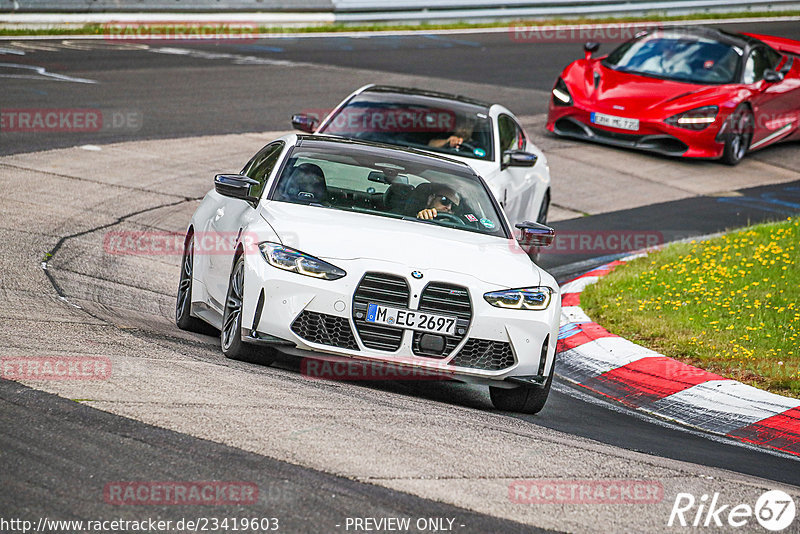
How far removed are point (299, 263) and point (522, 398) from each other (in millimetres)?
1530

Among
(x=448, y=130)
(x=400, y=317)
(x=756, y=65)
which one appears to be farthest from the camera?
(x=756, y=65)

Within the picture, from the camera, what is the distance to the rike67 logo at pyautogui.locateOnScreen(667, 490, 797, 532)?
15.7 ft

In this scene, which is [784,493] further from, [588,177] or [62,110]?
[62,110]

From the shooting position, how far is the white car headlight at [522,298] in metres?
6.55

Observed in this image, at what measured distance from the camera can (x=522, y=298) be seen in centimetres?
666

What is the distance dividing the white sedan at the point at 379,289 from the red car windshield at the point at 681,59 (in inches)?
402

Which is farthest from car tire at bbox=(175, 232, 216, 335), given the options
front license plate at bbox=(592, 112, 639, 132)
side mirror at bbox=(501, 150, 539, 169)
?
front license plate at bbox=(592, 112, 639, 132)

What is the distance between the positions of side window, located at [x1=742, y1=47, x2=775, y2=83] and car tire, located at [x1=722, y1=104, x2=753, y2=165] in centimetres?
55

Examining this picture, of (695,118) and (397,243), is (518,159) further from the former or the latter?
(695,118)

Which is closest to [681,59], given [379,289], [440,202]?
[440,202]

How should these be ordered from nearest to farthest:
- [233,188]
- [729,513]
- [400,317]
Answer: [729,513], [400,317], [233,188]

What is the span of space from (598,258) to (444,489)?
25.2ft

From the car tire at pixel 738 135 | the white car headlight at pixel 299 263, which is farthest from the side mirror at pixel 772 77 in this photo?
the white car headlight at pixel 299 263

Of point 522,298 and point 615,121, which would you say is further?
point 615,121
